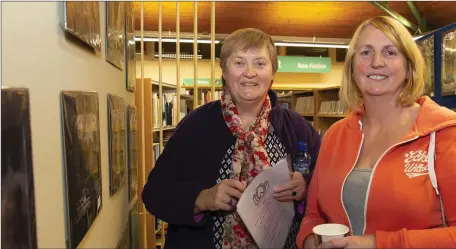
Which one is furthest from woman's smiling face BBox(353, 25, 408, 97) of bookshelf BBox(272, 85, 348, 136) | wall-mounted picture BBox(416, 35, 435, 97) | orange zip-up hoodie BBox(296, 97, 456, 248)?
bookshelf BBox(272, 85, 348, 136)

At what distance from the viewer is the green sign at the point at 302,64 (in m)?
7.61

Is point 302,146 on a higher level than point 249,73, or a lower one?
lower

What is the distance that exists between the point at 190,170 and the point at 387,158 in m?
0.77

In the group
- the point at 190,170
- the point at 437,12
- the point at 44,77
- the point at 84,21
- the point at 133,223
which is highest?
the point at 437,12

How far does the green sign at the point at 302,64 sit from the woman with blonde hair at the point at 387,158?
6.25 meters

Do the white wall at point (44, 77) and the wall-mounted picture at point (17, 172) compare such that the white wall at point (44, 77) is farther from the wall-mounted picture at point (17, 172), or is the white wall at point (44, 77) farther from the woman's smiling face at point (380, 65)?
the woman's smiling face at point (380, 65)

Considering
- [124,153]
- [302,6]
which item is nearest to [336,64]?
[302,6]

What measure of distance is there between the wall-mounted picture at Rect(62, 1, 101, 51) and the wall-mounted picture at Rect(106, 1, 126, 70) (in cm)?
17

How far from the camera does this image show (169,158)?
1.56 meters

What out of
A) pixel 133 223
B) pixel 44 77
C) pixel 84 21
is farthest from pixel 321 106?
pixel 44 77

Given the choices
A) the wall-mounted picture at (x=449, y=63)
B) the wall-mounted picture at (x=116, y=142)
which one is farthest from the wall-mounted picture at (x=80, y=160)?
the wall-mounted picture at (x=449, y=63)

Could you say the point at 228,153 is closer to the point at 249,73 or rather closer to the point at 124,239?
the point at 249,73

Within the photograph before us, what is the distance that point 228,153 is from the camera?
5.10 ft

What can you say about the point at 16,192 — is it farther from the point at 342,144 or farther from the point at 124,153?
the point at 124,153
